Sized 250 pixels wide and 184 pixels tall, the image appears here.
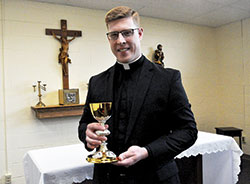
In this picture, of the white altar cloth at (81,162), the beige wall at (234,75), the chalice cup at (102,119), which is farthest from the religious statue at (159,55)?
the chalice cup at (102,119)

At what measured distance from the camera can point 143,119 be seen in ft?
3.93

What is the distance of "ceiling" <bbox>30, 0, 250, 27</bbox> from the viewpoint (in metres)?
3.81

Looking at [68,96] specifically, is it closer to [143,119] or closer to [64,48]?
[64,48]

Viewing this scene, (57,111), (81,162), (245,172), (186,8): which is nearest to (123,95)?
(81,162)

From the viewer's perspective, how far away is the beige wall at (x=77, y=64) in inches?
137

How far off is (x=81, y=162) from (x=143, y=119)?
1151 mm

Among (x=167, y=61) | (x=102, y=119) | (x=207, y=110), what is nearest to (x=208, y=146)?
(x=102, y=119)

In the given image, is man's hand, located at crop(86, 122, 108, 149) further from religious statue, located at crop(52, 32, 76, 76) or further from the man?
religious statue, located at crop(52, 32, 76, 76)

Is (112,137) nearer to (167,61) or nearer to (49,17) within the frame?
(49,17)

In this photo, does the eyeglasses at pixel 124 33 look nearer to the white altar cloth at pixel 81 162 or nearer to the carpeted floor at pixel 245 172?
the white altar cloth at pixel 81 162

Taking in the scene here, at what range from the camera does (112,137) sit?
128 centimetres

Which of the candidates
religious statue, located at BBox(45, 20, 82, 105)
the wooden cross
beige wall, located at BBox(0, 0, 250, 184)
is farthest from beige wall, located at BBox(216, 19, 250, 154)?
the wooden cross

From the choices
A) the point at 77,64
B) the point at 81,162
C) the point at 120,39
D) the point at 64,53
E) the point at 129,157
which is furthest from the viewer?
the point at 77,64

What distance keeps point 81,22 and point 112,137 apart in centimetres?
305
